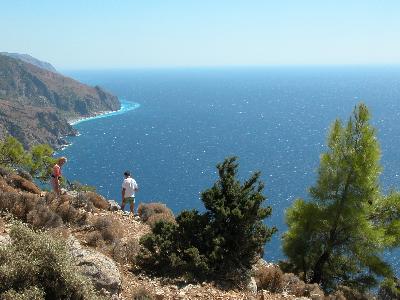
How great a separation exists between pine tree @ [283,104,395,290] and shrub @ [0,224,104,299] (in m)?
12.0

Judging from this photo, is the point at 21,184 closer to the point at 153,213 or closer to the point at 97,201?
the point at 97,201

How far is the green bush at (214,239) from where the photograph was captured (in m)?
11.5

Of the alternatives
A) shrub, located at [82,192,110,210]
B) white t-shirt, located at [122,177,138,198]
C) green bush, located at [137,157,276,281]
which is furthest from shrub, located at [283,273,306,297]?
shrub, located at [82,192,110,210]

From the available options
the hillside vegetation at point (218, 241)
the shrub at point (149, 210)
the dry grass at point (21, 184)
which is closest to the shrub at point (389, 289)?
the hillside vegetation at point (218, 241)

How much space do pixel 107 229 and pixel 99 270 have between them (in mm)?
3991

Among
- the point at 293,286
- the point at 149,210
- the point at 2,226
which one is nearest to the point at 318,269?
the point at 293,286

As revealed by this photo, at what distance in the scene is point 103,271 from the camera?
917 cm

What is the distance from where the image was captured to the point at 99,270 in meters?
9.15

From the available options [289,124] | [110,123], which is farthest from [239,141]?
[110,123]

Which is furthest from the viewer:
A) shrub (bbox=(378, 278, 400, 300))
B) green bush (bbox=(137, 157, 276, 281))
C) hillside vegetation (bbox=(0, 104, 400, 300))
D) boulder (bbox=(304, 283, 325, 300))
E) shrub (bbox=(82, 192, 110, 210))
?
shrub (bbox=(82, 192, 110, 210))

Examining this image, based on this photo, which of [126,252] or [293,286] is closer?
[126,252]

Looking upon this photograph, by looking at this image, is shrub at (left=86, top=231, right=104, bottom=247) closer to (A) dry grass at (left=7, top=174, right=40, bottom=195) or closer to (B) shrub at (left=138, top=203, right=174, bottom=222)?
(A) dry grass at (left=7, top=174, right=40, bottom=195)

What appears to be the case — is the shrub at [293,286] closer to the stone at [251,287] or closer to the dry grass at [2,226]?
the stone at [251,287]

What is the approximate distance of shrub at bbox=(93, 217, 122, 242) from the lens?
13.0 metres
